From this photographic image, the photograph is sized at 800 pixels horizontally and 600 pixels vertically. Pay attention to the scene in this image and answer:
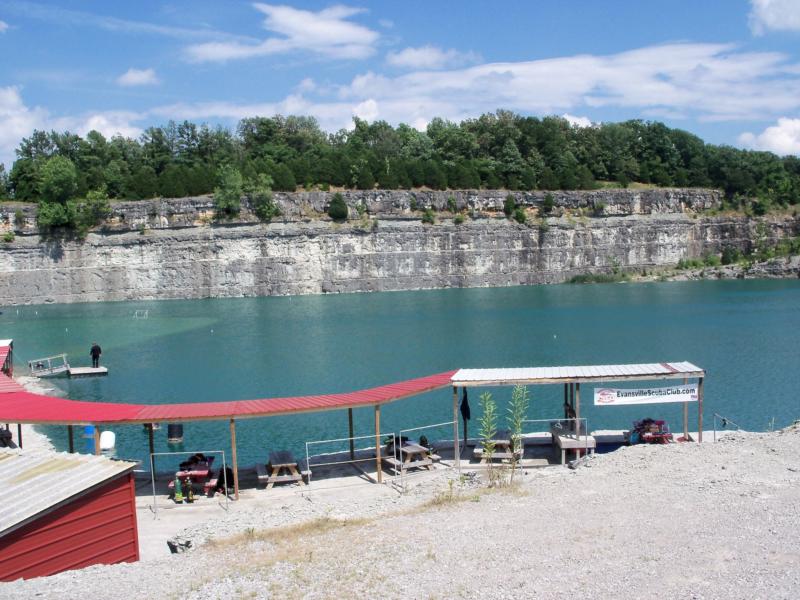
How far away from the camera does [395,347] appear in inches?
1949

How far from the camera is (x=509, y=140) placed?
124m

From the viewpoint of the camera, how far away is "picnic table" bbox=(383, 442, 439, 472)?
68.8 feet

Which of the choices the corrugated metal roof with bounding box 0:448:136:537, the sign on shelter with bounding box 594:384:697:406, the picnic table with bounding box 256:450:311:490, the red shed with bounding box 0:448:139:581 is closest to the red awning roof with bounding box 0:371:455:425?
the picnic table with bounding box 256:450:311:490

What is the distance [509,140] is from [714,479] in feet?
366

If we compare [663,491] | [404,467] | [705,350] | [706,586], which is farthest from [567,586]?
[705,350]

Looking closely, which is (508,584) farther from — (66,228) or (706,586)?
(66,228)

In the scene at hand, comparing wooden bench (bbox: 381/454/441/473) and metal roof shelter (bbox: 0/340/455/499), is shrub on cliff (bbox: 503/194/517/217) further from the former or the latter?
wooden bench (bbox: 381/454/441/473)

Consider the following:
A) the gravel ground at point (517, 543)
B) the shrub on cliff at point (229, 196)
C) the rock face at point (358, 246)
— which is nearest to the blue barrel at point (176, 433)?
the gravel ground at point (517, 543)

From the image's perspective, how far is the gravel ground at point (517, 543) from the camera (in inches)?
472

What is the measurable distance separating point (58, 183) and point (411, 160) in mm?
52304

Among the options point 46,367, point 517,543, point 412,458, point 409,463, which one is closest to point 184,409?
point 409,463

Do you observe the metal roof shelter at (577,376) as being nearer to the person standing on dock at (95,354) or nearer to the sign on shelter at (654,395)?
the sign on shelter at (654,395)

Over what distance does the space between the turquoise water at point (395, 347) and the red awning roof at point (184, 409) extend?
16.3 ft

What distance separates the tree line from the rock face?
5094 mm
